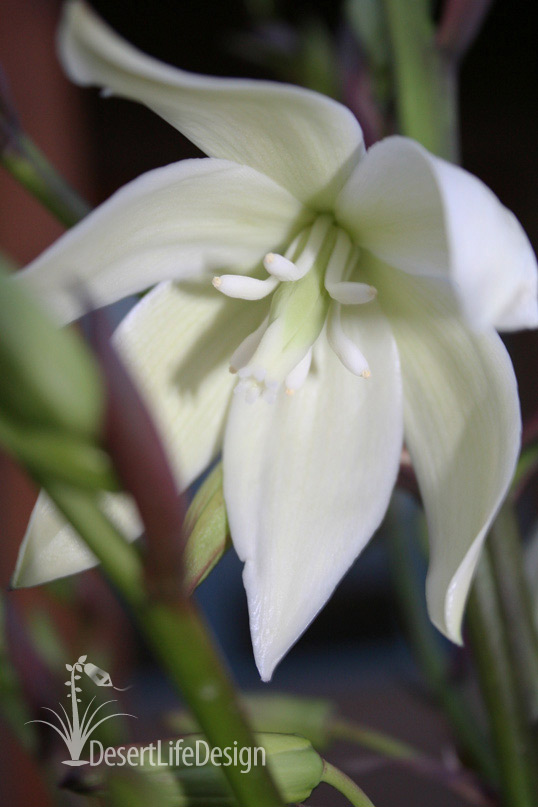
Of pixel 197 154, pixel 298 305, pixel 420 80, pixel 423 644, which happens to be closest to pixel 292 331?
pixel 298 305

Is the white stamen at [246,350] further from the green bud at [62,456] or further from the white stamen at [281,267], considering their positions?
the green bud at [62,456]

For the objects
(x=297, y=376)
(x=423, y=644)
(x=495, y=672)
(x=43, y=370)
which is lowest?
(x=423, y=644)

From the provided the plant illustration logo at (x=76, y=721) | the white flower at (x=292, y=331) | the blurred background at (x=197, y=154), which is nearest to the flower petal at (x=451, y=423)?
the white flower at (x=292, y=331)

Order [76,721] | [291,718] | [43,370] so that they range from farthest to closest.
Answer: [291,718] → [76,721] → [43,370]

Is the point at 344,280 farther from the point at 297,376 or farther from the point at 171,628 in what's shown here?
the point at 171,628

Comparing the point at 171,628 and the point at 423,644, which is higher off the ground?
the point at 171,628

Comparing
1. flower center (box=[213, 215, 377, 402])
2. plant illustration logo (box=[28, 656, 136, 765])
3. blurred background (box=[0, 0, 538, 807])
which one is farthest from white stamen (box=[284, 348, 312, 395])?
blurred background (box=[0, 0, 538, 807])

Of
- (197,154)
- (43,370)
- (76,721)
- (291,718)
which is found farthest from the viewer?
(197,154)
